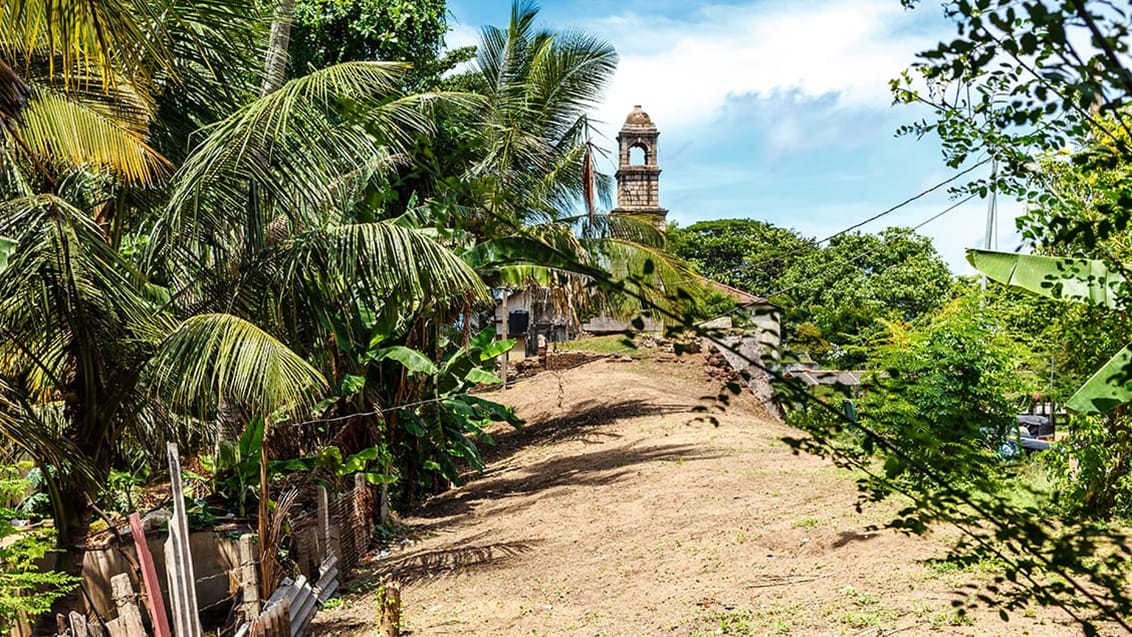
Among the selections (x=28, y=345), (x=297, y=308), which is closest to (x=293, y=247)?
(x=297, y=308)

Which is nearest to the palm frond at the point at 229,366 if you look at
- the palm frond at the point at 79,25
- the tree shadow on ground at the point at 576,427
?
the palm frond at the point at 79,25

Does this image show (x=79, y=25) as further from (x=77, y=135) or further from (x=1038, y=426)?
(x=1038, y=426)

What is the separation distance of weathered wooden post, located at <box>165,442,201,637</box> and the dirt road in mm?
2447

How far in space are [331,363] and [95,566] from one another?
4298 millimetres

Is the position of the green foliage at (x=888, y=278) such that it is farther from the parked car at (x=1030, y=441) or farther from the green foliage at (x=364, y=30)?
the green foliage at (x=364, y=30)

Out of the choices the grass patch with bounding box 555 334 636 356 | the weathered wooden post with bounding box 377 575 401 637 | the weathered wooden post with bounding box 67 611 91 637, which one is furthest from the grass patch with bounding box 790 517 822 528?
the grass patch with bounding box 555 334 636 356

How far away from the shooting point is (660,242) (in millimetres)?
16188

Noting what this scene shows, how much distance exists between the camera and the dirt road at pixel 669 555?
7461 mm

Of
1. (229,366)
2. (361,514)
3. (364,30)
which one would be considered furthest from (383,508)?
(364,30)

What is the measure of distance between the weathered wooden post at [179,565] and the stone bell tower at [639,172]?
28.2 m

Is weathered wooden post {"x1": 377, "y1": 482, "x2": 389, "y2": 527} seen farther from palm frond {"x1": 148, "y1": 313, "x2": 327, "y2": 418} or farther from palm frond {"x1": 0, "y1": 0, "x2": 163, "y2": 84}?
palm frond {"x1": 0, "y1": 0, "x2": 163, "y2": 84}

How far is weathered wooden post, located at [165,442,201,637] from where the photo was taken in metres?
6.50

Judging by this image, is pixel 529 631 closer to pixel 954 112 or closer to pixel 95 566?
pixel 95 566

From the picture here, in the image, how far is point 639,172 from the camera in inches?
1383
